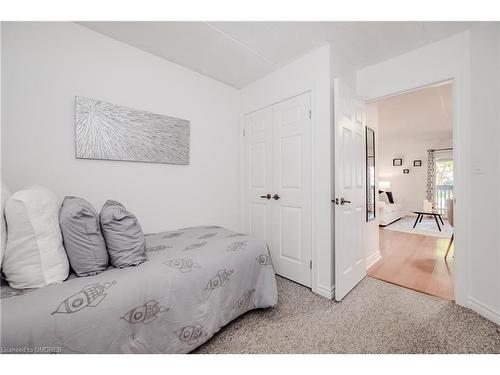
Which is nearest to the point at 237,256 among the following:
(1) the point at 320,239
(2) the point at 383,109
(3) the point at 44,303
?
(1) the point at 320,239

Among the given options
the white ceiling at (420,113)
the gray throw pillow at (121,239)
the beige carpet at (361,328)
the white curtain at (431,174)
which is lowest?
the beige carpet at (361,328)

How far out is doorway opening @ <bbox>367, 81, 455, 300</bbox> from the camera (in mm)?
2473

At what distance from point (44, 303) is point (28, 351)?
0.17 metres

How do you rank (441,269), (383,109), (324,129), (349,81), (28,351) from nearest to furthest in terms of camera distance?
(28,351)
(324,129)
(349,81)
(441,269)
(383,109)

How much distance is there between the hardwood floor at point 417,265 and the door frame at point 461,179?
0.84 feet

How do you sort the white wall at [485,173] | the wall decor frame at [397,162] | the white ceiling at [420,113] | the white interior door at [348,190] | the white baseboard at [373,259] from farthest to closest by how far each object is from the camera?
1. the wall decor frame at [397,162]
2. the white ceiling at [420,113]
3. the white baseboard at [373,259]
4. the white interior door at [348,190]
5. the white wall at [485,173]

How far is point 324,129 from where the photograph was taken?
1.98 metres

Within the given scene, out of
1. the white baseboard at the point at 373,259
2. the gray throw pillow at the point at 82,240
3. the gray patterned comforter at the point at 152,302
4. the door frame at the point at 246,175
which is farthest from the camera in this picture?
the white baseboard at the point at 373,259

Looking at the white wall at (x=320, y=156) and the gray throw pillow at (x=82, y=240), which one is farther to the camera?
the white wall at (x=320, y=156)

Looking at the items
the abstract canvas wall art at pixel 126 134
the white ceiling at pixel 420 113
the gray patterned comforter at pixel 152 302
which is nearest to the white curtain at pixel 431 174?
the white ceiling at pixel 420 113

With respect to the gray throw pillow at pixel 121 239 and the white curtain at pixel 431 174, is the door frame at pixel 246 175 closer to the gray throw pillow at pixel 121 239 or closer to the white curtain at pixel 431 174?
the gray throw pillow at pixel 121 239

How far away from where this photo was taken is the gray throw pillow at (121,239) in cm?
124

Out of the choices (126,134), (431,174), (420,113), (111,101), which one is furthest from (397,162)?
(111,101)
